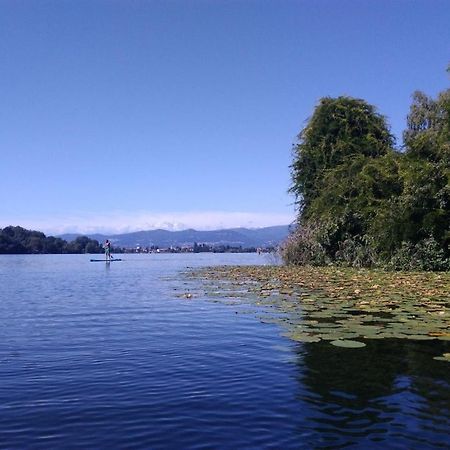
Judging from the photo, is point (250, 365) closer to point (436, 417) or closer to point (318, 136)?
point (436, 417)

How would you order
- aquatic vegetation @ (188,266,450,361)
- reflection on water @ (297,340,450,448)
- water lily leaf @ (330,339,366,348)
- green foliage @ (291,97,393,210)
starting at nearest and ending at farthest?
1. reflection on water @ (297,340,450,448)
2. water lily leaf @ (330,339,366,348)
3. aquatic vegetation @ (188,266,450,361)
4. green foliage @ (291,97,393,210)

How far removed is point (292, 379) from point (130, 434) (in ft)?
7.23

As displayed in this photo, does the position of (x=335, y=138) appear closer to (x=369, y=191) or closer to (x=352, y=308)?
(x=369, y=191)

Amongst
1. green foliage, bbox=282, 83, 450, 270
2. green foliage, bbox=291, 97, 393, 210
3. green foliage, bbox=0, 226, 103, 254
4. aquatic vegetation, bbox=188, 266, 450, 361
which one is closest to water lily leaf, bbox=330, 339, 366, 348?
aquatic vegetation, bbox=188, 266, 450, 361

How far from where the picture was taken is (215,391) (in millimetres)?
5621

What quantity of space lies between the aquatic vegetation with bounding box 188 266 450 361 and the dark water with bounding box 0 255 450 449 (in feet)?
1.59

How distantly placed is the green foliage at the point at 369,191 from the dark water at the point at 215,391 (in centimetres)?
1705

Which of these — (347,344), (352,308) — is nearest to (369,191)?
(352,308)

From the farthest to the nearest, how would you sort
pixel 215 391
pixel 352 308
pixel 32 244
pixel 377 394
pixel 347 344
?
pixel 32 244 < pixel 352 308 < pixel 347 344 < pixel 215 391 < pixel 377 394

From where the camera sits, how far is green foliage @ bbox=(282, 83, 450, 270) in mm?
24062

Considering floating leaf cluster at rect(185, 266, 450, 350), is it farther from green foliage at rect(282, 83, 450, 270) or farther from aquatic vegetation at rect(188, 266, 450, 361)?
green foliage at rect(282, 83, 450, 270)

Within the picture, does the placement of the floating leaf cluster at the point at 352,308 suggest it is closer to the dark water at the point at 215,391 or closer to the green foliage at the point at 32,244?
the dark water at the point at 215,391

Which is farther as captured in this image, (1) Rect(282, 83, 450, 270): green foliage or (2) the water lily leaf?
(1) Rect(282, 83, 450, 270): green foliage

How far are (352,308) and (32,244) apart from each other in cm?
11964
